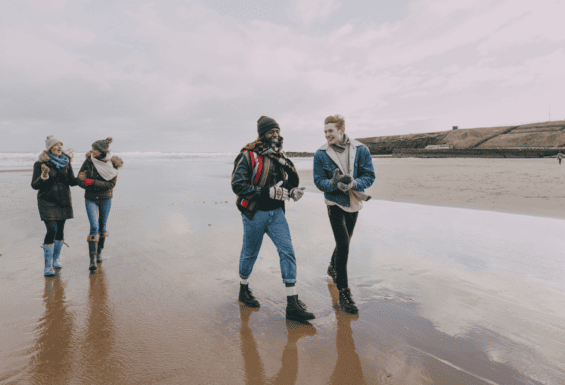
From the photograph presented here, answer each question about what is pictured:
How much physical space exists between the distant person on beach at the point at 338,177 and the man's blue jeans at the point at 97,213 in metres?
3.23

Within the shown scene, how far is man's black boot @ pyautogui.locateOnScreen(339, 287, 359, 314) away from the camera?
3049mm

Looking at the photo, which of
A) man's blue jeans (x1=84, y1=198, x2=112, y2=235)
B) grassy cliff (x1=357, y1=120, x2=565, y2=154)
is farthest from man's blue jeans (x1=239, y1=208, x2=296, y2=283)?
grassy cliff (x1=357, y1=120, x2=565, y2=154)

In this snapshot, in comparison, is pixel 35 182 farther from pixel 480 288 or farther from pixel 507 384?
pixel 480 288

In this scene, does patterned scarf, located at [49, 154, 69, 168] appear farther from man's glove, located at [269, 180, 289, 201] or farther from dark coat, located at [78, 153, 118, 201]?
man's glove, located at [269, 180, 289, 201]

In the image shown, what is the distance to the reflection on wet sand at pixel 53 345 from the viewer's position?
7.00 ft

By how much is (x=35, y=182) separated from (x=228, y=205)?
222 inches

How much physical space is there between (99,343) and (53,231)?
2434 millimetres

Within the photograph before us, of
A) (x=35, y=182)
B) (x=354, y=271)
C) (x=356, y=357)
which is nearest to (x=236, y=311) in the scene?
(x=356, y=357)

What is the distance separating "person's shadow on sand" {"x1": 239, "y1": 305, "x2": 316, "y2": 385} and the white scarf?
3.00 metres

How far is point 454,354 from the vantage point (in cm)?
237

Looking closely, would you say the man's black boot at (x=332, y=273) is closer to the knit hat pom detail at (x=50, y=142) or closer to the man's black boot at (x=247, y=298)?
the man's black boot at (x=247, y=298)

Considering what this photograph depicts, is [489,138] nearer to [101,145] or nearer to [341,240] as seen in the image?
[341,240]

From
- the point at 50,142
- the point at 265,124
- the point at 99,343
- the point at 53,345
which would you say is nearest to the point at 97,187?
the point at 50,142

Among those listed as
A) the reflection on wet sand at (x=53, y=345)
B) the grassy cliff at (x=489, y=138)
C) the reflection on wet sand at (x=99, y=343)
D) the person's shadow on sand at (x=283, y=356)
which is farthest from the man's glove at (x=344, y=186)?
the grassy cliff at (x=489, y=138)
